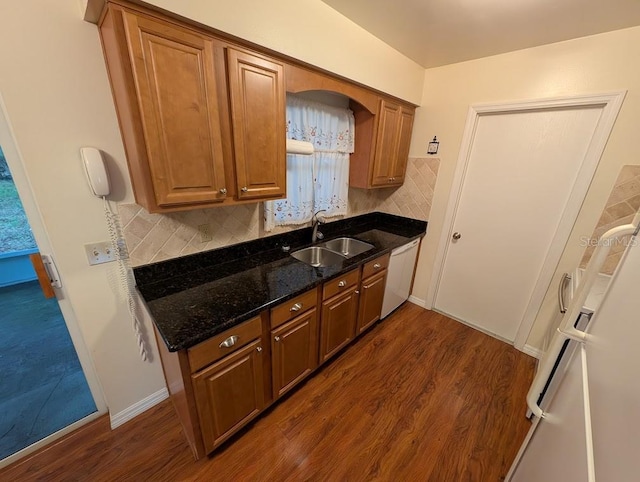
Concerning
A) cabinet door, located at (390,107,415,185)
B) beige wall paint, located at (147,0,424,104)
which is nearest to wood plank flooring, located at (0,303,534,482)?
cabinet door, located at (390,107,415,185)

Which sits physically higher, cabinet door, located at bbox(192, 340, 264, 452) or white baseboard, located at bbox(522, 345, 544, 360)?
cabinet door, located at bbox(192, 340, 264, 452)

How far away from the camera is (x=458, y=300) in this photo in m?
2.57

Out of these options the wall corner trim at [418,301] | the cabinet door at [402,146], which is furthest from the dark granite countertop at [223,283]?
the wall corner trim at [418,301]

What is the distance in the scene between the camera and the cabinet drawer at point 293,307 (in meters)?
1.37

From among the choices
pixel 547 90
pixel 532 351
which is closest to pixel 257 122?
pixel 547 90

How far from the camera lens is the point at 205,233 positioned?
5.21 ft

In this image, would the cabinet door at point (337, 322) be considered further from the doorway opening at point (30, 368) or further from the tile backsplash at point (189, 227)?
the doorway opening at point (30, 368)

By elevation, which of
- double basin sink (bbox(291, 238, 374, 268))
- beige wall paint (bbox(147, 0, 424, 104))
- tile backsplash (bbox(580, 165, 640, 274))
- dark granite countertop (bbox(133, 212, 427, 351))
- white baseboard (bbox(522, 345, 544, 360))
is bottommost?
white baseboard (bbox(522, 345, 544, 360))

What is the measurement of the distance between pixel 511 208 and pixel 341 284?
5.31 feet

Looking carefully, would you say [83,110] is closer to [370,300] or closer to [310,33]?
[310,33]

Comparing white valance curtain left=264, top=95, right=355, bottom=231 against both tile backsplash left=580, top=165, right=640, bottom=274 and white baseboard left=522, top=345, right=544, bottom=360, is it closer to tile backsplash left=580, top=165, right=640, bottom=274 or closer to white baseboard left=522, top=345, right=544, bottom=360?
tile backsplash left=580, top=165, right=640, bottom=274

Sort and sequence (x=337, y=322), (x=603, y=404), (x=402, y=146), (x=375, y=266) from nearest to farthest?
(x=603, y=404) < (x=337, y=322) < (x=375, y=266) < (x=402, y=146)

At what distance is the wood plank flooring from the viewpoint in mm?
1317

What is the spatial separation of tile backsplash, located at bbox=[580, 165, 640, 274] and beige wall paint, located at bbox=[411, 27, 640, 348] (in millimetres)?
37
